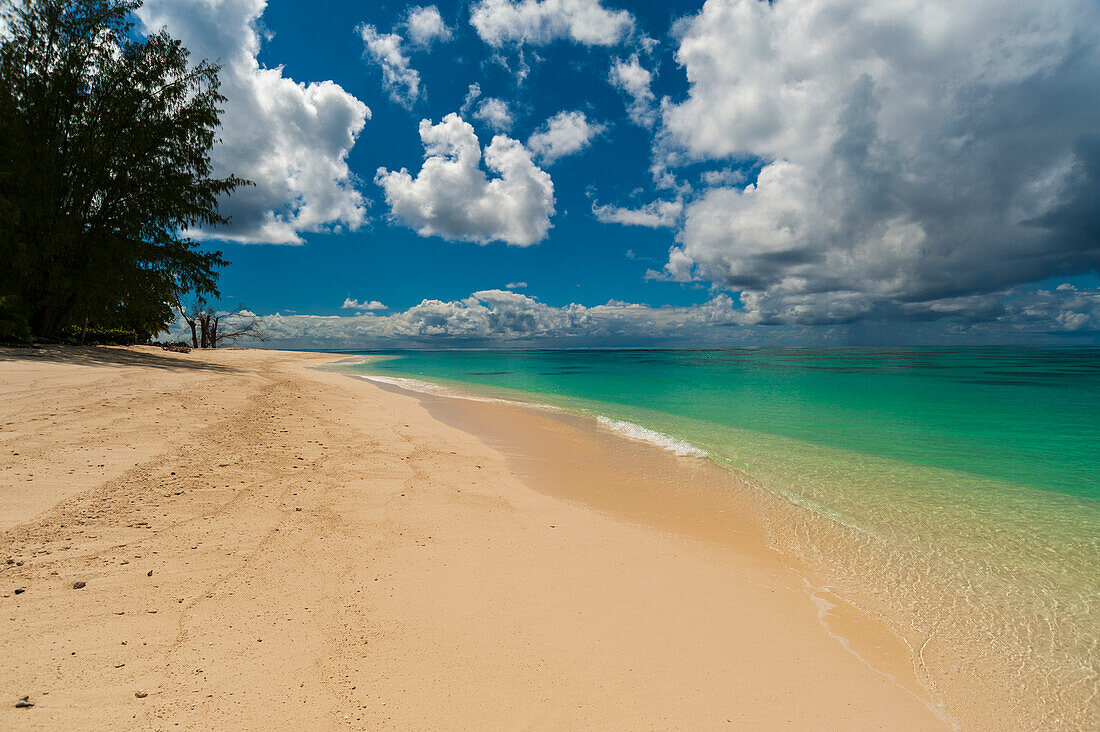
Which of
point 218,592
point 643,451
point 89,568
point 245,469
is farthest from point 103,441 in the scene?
point 643,451

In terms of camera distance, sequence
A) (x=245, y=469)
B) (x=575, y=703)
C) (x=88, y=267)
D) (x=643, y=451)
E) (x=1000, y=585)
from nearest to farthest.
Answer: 1. (x=575, y=703)
2. (x=1000, y=585)
3. (x=245, y=469)
4. (x=643, y=451)
5. (x=88, y=267)

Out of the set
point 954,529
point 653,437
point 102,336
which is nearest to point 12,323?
point 102,336

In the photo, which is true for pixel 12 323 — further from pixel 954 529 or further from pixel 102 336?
pixel 954 529

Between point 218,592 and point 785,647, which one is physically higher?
point 218,592

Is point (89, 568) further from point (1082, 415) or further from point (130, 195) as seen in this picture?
point (1082, 415)

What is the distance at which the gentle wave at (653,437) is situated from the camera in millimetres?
10702

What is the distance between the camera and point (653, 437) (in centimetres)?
1247

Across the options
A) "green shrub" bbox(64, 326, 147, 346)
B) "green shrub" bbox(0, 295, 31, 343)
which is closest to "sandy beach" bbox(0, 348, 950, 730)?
"green shrub" bbox(0, 295, 31, 343)

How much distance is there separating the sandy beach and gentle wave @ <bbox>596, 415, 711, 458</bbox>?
3.38 meters

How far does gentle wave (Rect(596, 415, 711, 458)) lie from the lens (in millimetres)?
10702

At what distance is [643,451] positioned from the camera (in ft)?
35.5

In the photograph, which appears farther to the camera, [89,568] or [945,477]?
[945,477]

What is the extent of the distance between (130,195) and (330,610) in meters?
25.5

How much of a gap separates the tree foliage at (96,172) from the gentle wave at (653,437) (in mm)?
21131
